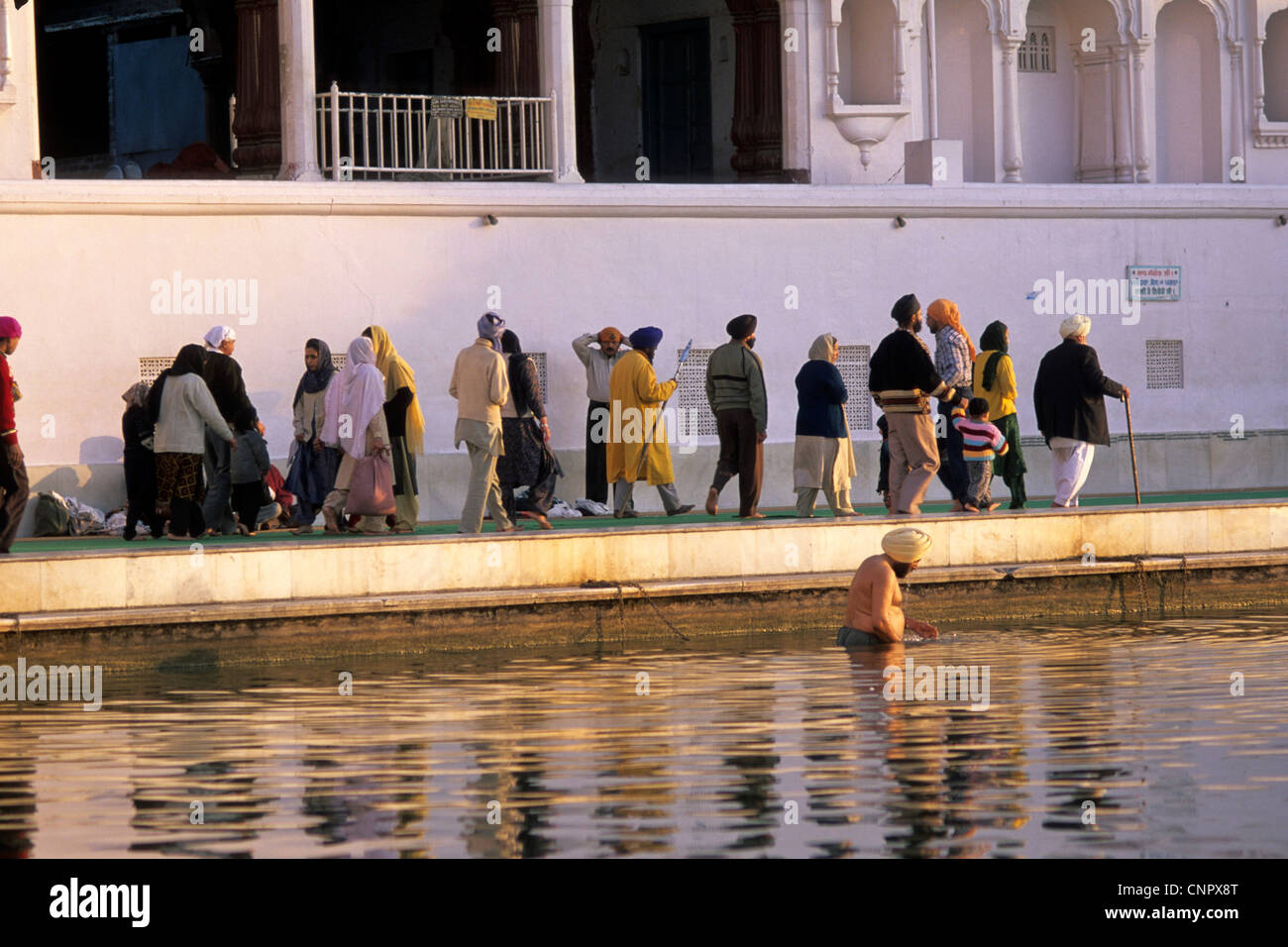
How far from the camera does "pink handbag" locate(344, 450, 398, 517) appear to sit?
17031 mm

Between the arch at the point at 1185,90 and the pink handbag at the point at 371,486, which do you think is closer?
the pink handbag at the point at 371,486

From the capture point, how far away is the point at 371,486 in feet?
55.8

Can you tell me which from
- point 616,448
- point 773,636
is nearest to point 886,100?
point 616,448

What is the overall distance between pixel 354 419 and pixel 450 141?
5761 millimetres

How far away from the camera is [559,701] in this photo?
40.3 ft

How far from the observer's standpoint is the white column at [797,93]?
23.3 m

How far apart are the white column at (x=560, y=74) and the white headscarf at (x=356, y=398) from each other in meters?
5.52

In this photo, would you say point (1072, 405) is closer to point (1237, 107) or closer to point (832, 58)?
point (832, 58)

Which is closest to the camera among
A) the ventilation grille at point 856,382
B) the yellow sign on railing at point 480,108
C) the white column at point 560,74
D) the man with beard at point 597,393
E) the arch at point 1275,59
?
the man with beard at point 597,393

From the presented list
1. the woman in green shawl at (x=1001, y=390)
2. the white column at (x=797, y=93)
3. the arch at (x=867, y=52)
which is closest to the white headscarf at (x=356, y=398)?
the woman in green shawl at (x=1001, y=390)

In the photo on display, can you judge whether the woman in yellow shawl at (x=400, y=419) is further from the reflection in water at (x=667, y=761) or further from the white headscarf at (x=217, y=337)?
the reflection in water at (x=667, y=761)

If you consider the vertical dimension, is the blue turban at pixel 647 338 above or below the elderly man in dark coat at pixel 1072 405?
above

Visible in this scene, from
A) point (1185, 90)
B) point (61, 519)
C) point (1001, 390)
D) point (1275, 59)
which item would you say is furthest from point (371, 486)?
point (1275, 59)
